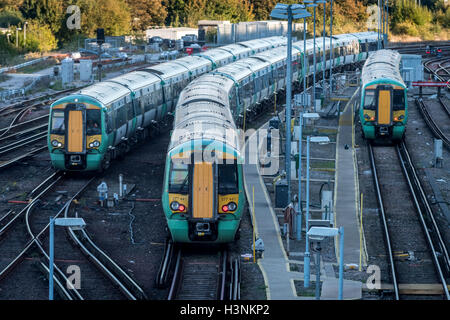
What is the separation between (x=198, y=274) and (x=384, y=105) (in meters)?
18.1

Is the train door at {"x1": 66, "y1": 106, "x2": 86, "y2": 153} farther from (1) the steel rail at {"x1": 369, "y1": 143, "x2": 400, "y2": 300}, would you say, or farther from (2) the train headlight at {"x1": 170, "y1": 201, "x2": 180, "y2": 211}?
(1) the steel rail at {"x1": 369, "y1": 143, "x2": 400, "y2": 300}

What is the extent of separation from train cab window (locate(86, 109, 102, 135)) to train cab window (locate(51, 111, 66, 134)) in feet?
2.73

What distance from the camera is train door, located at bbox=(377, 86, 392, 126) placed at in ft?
113

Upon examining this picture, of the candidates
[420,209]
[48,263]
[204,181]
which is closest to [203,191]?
[204,181]

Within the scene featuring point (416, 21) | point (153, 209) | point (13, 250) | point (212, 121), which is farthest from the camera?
point (416, 21)

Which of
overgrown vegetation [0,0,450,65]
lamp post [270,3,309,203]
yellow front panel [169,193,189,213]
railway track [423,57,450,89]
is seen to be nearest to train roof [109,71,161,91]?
lamp post [270,3,309,203]

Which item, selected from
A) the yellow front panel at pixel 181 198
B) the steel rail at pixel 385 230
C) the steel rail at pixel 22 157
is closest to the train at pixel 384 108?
the steel rail at pixel 385 230

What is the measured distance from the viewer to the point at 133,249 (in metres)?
20.9

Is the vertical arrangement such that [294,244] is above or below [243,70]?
below

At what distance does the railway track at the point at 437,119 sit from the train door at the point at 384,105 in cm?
334

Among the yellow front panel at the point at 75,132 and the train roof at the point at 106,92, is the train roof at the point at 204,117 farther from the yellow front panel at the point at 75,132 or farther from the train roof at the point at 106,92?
the yellow front panel at the point at 75,132
